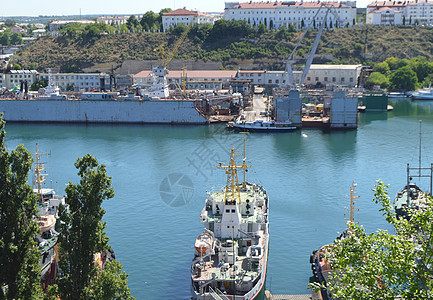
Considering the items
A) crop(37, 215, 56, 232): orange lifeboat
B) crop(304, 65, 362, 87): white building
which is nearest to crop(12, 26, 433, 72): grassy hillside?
crop(304, 65, 362, 87): white building

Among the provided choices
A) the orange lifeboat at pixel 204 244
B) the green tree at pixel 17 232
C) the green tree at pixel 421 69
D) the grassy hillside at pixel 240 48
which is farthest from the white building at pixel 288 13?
the green tree at pixel 17 232

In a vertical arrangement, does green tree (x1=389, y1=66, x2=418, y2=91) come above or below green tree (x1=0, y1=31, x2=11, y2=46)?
below

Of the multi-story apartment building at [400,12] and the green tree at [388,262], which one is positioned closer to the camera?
the green tree at [388,262]

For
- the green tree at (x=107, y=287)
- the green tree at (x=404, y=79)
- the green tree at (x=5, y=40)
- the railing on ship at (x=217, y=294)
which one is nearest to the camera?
the green tree at (x=107, y=287)

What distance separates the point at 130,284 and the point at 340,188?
11854mm

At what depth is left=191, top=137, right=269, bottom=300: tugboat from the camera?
52.2 ft

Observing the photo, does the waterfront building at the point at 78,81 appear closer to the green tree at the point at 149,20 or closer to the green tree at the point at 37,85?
the green tree at the point at 37,85

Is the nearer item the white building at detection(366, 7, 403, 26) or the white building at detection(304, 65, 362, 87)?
the white building at detection(304, 65, 362, 87)

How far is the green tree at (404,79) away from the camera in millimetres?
58500

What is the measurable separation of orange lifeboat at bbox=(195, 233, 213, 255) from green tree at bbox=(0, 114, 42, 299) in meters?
6.04

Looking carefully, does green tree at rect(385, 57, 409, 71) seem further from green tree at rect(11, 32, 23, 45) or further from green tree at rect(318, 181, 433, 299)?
green tree at rect(318, 181, 433, 299)

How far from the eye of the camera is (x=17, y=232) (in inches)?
461

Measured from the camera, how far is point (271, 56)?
65188mm

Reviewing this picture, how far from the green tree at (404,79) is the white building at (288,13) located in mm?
17546
